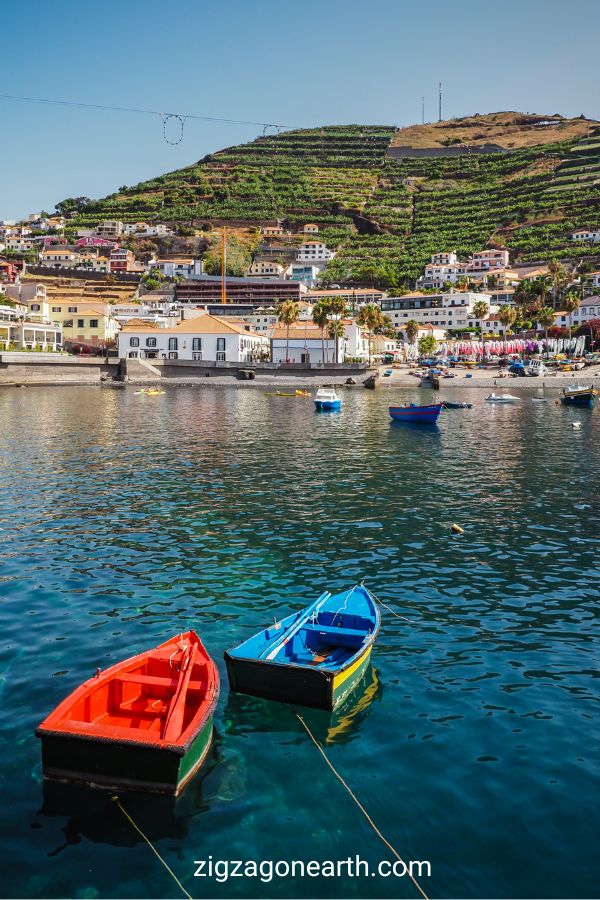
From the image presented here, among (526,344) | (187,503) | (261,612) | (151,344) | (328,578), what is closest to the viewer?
(261,612)

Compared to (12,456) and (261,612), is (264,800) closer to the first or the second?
(261,612)

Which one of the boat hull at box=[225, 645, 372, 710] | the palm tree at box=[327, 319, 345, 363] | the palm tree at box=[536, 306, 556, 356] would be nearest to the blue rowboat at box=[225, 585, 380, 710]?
the boat hull at box=[225, 645, 372, 710]

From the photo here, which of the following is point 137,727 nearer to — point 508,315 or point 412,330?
point 508,315

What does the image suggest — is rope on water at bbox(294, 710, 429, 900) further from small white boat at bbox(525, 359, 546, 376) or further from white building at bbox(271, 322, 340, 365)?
white building at bbox(271, 322, 340, 365)

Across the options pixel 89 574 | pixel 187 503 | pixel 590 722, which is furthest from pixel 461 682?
pixel 187 503

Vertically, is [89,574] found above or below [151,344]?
below

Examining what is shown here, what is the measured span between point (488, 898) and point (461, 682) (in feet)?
19.9

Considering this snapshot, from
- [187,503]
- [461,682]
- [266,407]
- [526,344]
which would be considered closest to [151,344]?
[266,407]

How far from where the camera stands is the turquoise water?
402 inches

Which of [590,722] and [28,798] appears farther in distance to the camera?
[590,722]

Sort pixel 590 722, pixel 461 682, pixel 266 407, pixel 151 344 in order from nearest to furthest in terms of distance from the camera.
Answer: pixel 590 722 < pixel 461 682 < pixel 266 407 < pixel 151 344

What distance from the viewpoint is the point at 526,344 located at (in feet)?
519

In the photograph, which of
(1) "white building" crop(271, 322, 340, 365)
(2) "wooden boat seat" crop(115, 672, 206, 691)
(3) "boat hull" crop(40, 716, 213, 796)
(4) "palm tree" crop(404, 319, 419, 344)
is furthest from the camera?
(4) "palm tree" crop(404, 319, 419, 344)

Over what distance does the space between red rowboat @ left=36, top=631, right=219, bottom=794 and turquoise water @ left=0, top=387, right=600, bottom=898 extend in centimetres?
43
